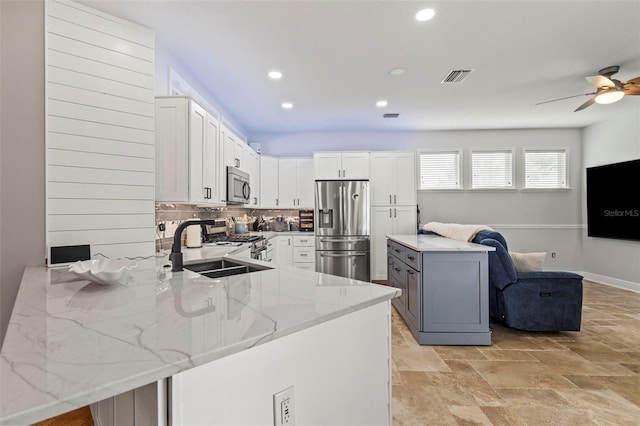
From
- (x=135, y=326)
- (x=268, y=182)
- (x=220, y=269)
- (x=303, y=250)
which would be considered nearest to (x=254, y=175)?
(x=268, y=182)

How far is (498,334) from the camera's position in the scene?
3.18m

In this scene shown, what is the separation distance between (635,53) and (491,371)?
11.2 ft

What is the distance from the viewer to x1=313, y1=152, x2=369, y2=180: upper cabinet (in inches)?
212

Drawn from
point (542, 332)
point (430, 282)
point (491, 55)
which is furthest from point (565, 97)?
point (430, 282)

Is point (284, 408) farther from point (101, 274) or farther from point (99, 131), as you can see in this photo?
point (99, 131)

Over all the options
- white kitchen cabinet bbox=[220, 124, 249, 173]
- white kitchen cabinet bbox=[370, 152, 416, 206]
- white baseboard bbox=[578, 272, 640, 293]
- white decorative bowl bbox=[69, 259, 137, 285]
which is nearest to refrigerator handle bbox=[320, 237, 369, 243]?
white kitchen cabinet bbox=[370, 152, 416, 206]

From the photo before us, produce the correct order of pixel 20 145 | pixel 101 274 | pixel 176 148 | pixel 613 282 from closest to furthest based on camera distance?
pixel 101 274
pixel 20 145
pixel 176 148
pixel 613 282

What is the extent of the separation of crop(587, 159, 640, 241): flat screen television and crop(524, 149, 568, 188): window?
445 mm

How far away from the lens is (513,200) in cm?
588

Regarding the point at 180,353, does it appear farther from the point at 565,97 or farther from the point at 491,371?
the point at 565,97

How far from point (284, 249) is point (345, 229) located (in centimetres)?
108

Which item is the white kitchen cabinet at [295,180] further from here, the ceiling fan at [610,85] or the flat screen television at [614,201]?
the flat screen television at [614,201]

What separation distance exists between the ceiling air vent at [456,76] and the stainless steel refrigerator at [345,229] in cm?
201

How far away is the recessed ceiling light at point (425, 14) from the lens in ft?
7.70
